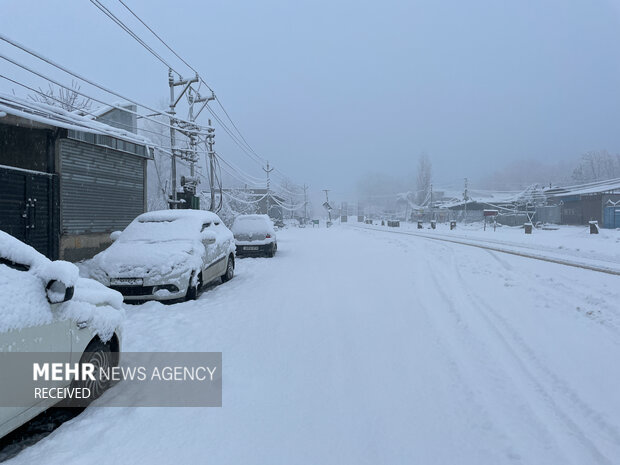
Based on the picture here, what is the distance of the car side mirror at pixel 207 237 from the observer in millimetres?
8478

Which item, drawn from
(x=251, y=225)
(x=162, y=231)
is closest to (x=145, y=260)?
(x=162, y=231)

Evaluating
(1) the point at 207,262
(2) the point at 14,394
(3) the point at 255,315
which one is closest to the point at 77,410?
(2) the point at 14,394

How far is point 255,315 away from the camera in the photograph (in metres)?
6.74

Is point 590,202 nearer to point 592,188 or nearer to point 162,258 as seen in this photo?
point 592,188

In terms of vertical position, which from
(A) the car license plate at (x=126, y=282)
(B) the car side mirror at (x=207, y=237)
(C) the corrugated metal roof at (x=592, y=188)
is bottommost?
(A) the car license plate at (x=126, y=282)

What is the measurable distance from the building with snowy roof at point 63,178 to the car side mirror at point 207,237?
14.0ft

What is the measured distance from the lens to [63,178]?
12102 millimetres

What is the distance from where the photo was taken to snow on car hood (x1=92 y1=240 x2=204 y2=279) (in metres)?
7.09

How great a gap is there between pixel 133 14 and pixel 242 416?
37.5 ft

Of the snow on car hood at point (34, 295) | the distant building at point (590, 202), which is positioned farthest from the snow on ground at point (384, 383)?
the distant building at point (590, 202)

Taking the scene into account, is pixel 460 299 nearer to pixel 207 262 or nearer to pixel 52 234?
pixel 207 262

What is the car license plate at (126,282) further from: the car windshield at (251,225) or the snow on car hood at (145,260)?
the car windshield at (251,225)

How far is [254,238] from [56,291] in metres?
12.8

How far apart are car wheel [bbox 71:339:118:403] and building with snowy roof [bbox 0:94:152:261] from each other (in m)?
7.18
